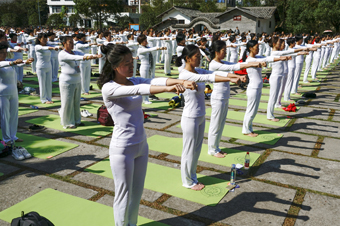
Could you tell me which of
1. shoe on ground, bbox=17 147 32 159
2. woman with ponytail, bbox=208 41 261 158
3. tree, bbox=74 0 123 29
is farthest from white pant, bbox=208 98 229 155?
tree, bbox=74 0 123 29

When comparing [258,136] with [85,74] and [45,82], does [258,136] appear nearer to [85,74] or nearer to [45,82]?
[85,74]

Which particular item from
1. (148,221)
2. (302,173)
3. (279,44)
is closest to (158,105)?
(279,44)

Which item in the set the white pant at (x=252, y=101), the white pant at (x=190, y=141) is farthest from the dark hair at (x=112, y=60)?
the white pant at (x=252, y=101)

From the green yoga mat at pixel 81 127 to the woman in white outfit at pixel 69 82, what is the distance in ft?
0.79

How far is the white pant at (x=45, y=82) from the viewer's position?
10891 mm

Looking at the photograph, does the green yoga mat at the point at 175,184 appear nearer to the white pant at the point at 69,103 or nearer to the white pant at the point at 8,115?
the white pant at the point at 8,115

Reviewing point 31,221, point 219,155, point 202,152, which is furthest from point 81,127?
point 31,221

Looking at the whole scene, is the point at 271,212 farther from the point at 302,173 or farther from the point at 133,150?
the point at 133,150

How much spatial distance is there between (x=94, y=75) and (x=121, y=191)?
14244 millimetres

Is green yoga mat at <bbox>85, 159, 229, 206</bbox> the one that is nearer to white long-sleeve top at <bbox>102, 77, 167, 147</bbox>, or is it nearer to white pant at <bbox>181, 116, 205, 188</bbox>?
white pant at <bbox>181, 116, 205, 188</bbox>

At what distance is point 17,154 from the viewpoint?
664cm

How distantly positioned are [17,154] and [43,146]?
2.72 ft

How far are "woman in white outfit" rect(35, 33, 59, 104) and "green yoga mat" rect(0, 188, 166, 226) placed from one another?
639 cm

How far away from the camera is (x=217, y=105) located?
6.51m
